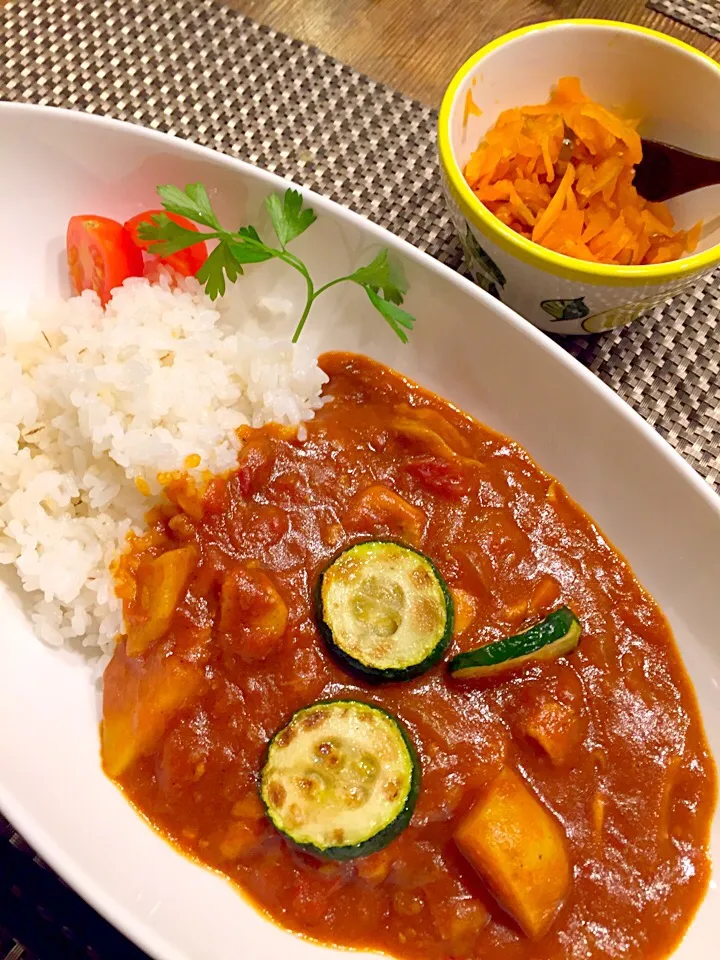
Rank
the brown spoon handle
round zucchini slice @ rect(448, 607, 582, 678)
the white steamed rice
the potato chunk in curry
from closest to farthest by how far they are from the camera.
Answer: the potato chunk in curry, round zucchini slice @ rect(448, 607, 582, 678), the white steamed rice, the brown spoon handle

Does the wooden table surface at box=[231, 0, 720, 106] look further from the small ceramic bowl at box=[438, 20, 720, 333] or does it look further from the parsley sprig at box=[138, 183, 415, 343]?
the parsley sprig at box=[138, 183, 415, 343]

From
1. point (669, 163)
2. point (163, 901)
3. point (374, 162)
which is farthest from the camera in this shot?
point (374, 162)

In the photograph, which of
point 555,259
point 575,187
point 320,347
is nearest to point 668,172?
point 575,187

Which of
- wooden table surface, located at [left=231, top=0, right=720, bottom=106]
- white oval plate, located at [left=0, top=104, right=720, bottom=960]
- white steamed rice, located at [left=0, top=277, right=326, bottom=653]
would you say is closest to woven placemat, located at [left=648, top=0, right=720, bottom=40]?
wooden table surface, located at [left=231, top=0, right=720, bottom=106]

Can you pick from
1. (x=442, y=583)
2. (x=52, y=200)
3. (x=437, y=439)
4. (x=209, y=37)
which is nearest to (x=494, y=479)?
(x=437, y=439)

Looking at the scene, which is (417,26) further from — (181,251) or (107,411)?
(107,411)

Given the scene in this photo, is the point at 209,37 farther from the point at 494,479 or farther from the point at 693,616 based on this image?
the point at 693,616
